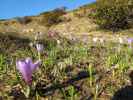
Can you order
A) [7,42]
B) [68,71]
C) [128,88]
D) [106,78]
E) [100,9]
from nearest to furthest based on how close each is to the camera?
[128,88]
[106,78]
[68,71]
[7,42]
[100,9]

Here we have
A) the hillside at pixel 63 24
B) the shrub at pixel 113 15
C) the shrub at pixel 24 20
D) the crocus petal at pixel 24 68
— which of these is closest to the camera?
the crocus petal at pixel 24 68

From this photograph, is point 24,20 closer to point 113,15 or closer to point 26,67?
point 113,15

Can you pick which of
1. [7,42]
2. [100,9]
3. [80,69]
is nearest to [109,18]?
[100,9]

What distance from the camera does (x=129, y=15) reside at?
22.1 meters

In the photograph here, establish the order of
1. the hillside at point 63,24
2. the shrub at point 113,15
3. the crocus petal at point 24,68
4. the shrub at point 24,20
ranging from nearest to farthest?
the crocus petal at point 24,68 < the shrub at point 113,15 < the hillside at point 63,24 < the shrub at point 24,20

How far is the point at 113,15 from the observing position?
70.4 ft

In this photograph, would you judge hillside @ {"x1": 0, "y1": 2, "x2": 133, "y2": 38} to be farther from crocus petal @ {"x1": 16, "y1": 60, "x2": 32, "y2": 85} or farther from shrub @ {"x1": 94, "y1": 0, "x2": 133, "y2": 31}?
crocus petal @ {"x1": 16, "y1": 60, "x2": 32, "y2": 85}

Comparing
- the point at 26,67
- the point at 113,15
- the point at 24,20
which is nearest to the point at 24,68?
the point at 26,67

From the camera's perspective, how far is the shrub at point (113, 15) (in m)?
21.0

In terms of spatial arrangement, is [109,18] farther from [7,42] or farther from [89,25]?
[7,42]

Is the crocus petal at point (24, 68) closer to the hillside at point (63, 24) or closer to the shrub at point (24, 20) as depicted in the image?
the hillside at point (63, 24)

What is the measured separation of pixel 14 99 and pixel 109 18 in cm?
1835

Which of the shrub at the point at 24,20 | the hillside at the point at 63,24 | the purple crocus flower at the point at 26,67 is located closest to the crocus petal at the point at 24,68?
the purple crocus flower at the point at 26,67

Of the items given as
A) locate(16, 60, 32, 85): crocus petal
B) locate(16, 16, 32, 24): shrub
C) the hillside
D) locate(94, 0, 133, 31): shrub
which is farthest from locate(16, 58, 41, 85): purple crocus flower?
locate(16, 16, 32, 24): shrub
